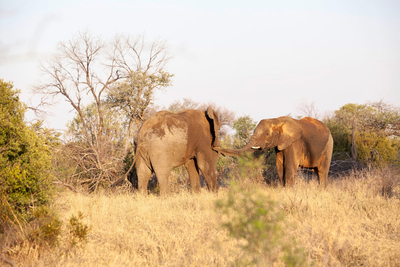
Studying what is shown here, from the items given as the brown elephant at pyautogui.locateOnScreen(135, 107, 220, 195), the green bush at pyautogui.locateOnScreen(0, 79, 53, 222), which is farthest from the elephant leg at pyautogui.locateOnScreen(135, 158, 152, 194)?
the green bush at pyautogui.locateOnScreen(0, 79, 53, 222)

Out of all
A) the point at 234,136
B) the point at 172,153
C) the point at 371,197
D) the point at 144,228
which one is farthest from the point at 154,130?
the point at 234,136

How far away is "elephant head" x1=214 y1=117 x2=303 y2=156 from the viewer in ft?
33.4

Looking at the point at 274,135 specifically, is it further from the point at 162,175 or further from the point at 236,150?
the point at 162,175

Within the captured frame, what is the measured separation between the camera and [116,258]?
5004mm

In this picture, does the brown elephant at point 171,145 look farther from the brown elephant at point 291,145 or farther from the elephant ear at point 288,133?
the elephant ear at point 288,133

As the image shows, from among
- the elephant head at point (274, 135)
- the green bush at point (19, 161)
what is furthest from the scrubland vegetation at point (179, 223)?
the elephant head at point (274, 135)

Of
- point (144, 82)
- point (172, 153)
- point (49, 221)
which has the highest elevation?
point (144, 82)

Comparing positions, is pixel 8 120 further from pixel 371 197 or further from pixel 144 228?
pixel 371 197

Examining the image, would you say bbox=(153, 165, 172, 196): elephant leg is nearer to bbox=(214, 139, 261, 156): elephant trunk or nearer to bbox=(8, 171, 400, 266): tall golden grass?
bbox=(8, 171, 400, 266): tall golden grass

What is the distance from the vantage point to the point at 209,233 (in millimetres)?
5773

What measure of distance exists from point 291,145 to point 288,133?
1.10 feet

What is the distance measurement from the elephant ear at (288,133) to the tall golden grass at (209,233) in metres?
2.28

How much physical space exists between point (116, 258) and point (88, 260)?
1.15 feet

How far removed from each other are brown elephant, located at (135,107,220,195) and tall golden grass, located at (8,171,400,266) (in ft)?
2.96
